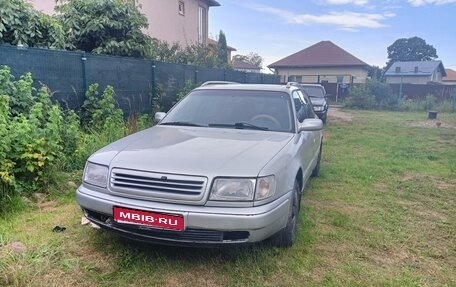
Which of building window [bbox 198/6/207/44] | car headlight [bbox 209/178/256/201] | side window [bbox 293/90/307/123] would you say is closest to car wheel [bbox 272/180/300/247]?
car headlight [bbox 209/178/256/201]

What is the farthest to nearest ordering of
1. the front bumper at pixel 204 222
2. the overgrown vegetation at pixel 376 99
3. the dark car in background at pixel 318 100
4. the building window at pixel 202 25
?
the overgrown vegetation at pixel 376 99 < the building window at pixel 202 25 < the dark car in background at pixel 318 100 < the front bumper at pixel 204 222

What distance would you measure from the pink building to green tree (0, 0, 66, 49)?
8.30m

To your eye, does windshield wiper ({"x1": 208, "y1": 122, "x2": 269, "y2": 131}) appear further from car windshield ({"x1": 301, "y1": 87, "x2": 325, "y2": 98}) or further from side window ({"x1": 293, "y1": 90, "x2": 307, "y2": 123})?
car windshield ({"x1": 301, "y1": 87, "x2": 325, "y2": 98})

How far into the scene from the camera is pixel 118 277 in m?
2.80

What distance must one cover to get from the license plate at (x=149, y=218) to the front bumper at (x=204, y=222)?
0.03 metres

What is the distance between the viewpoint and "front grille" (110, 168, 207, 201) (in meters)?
2.63

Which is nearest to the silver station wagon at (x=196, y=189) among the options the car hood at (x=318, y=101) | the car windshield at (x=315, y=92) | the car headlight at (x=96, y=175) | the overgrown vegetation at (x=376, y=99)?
the car headlight at (x=96, y=175)

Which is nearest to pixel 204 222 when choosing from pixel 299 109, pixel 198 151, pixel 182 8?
pixel 198 151

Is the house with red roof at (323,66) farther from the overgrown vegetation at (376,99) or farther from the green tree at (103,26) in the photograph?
the green tree at (103,26)

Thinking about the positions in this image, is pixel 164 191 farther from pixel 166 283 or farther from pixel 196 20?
pixel 196 20

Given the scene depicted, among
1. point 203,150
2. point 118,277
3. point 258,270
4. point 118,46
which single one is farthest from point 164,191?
point 118,46

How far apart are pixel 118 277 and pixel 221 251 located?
896 millimetres

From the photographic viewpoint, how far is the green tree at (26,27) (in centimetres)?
648

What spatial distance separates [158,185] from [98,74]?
5.22m
